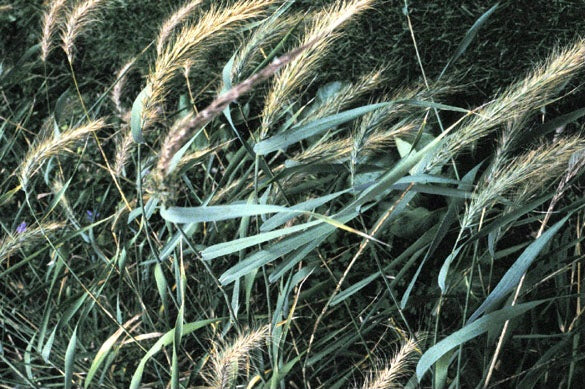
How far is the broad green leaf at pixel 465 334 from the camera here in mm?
1241

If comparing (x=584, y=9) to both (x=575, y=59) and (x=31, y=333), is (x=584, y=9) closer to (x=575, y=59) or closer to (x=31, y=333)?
(x=575, y=59)

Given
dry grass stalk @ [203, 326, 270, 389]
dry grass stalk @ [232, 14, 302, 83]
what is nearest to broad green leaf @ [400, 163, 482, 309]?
dry grass stalk @ [203, 326, 270, 389]

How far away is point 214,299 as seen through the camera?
1.78 meters

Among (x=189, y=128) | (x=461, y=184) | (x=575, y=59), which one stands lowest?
(x=461, y=184)

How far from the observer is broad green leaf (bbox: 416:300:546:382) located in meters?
1.24

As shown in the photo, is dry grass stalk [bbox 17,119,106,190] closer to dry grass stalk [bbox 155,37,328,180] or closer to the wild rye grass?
the wild rye grass

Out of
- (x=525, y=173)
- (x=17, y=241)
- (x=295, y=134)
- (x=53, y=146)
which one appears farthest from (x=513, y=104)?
(x=17, y=241)

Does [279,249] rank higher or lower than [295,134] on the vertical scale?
lower

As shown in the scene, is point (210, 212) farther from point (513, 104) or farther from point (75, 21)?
point (75, 21)

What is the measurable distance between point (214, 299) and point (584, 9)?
1.10 m

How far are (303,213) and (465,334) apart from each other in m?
0.32

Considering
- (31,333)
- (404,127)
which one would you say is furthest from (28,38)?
(404,127)

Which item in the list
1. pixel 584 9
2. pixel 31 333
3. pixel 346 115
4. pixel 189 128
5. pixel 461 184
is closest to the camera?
pixel 189 128

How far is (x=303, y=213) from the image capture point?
131cm
